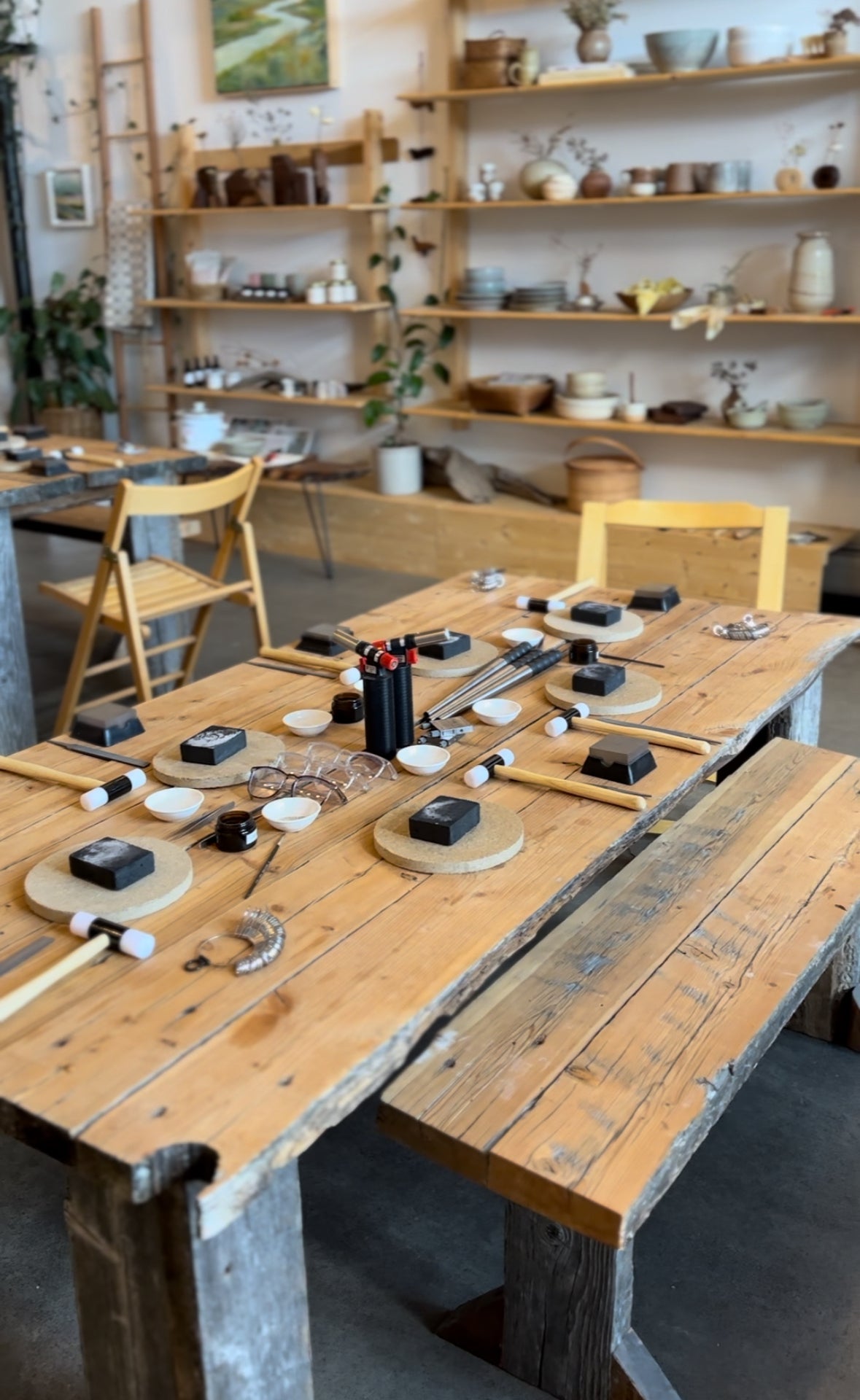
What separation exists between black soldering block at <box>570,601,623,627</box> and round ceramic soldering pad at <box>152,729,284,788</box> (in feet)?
2.53

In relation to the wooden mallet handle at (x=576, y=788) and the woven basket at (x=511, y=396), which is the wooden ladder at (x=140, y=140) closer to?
the woven basket at (x=511, y=396)

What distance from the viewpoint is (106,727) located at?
187 cm

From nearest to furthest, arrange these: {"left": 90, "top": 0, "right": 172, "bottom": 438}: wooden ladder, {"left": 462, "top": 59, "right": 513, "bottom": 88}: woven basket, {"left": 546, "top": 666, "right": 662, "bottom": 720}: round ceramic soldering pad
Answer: {"left": 546, "top": 666, "right": 662, "bottom": 720}: round ceramic soldering pad → {"left": 462, "top": 59, "right": 513, "bottom": 88}: woven basket → {"left": 90, "top": 0, "right": 172, "bottom": 438}: wooden ladder

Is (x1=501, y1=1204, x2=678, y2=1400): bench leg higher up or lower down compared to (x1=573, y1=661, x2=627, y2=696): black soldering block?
lower down

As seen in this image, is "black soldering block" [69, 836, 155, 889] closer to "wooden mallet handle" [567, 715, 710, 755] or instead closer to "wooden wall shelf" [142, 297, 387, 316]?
"wooden mallet handle" [567, 715, 710, 755]

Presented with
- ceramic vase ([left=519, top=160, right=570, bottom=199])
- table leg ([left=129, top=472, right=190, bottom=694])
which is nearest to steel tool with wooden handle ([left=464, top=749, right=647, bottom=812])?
table leg ([left=129, top=472, right=190, bottom=694])

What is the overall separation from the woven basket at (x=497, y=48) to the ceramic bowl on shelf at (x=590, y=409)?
4.28 ft

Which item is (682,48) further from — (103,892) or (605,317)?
(103,892)

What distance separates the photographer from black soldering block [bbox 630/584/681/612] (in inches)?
99.1

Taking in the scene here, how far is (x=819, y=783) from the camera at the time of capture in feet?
7.20

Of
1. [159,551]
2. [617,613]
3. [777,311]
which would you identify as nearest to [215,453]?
[159,551]

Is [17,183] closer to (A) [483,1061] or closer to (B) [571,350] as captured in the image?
(B) [571,350]

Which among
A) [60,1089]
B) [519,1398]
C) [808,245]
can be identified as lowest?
[519,1398]

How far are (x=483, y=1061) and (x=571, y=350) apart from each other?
4237 millimetres
